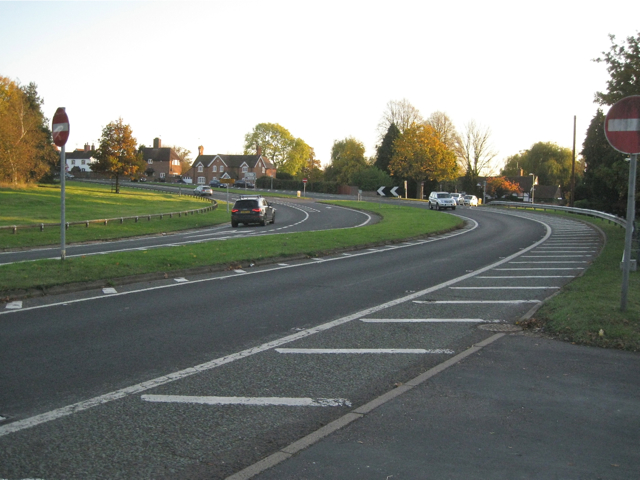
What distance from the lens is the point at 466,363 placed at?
21.4ft

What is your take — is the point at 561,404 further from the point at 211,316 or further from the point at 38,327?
the point at 38,327

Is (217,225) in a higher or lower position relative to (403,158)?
lower

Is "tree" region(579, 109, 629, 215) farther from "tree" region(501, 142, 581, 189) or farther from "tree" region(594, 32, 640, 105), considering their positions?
"tree" region(594, 32, 640, 105)

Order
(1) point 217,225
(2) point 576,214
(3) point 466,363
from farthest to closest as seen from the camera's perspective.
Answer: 1. (2) point 576,214
2. (1) point 217,225
3. (3) point 466,363

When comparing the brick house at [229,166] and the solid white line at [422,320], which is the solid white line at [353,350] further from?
the brick house at [229,166]

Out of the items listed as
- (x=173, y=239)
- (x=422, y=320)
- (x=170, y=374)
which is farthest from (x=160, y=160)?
(x=170, y=374)

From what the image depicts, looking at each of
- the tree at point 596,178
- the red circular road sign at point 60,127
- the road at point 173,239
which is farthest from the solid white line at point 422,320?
the tree at point 596,178

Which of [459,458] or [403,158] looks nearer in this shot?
[459,458]

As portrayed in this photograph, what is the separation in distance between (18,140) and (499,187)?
219ft

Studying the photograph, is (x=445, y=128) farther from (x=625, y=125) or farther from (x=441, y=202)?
(x=625, y=125)

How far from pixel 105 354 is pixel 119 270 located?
5.86 m

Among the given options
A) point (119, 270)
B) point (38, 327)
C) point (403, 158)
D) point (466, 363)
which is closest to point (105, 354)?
point (38, 327)

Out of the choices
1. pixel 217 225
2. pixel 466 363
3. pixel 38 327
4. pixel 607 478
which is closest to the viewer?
pixel 607 478

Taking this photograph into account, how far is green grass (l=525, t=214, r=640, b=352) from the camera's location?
738cm
